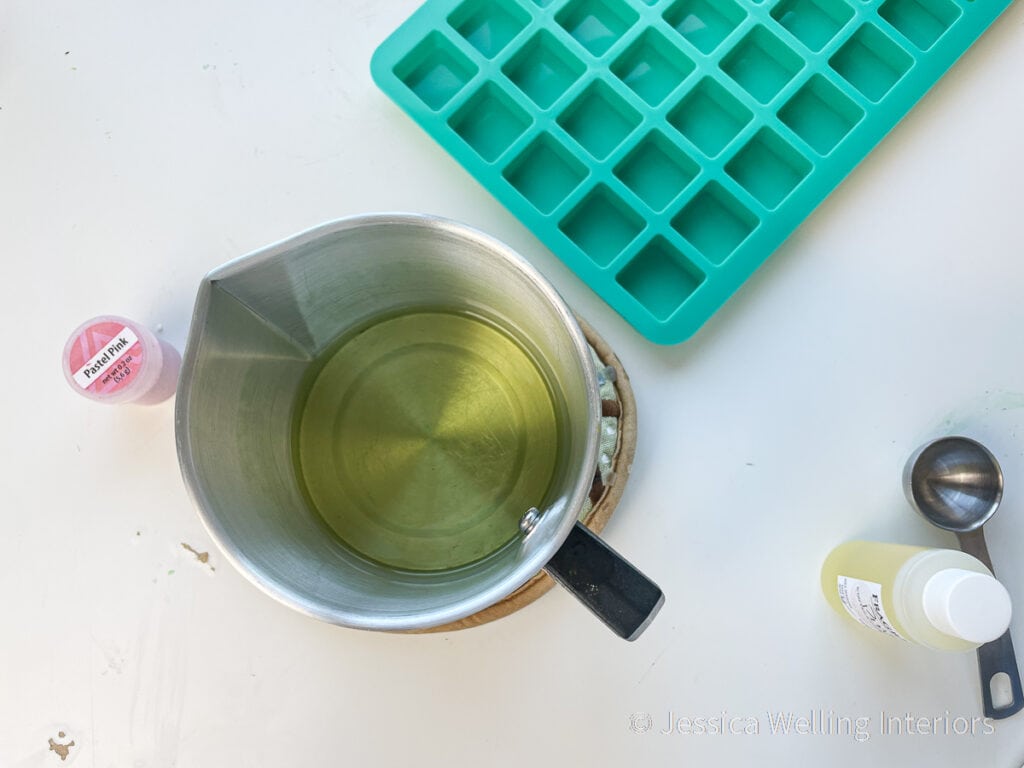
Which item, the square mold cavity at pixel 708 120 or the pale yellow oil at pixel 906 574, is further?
the square mold cavity at pixel 708 120

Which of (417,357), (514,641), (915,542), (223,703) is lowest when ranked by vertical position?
(223,703)

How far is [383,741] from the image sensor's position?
609 mm

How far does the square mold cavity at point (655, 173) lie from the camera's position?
0.65 m

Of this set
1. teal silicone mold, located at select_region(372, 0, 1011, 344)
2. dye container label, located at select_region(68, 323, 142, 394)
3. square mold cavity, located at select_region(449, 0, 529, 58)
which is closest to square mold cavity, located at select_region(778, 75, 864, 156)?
teal silicone mold, located at select_region(372, 0, 1011, 344)

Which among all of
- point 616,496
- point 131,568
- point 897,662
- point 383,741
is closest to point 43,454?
point 131,568

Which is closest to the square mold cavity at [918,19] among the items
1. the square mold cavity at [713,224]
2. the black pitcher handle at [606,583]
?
the square mold cavity at [713,224]

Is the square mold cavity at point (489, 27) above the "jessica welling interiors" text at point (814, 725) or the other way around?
above

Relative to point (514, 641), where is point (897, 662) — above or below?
above

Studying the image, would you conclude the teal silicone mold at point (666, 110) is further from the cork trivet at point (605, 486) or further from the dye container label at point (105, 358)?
the dye container label at point (105, 358)

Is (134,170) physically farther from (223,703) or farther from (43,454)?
(223,703)

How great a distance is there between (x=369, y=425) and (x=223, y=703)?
26cm

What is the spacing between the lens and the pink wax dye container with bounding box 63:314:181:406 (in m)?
0.57

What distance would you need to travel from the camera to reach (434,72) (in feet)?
2.17

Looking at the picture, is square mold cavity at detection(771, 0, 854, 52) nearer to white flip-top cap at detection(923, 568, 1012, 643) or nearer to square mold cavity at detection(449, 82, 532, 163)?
square mold cavity at detection(449, 82, 532, 163)
